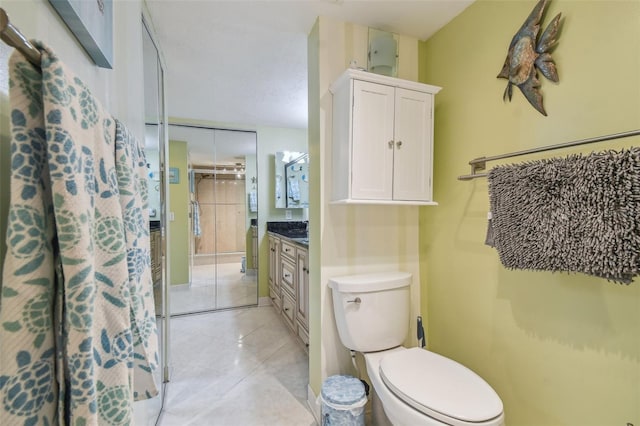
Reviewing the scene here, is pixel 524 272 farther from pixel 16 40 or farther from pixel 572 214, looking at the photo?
pixel 16 40

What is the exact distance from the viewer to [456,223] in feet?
5.03

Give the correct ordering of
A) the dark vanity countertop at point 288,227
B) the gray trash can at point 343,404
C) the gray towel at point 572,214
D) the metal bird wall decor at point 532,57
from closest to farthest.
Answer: the gray towel at point 572,214 < the metal bird wall decor at point 532,57 < the gray trash can at point 343,404 < the dark vanity countertop at point 288,227

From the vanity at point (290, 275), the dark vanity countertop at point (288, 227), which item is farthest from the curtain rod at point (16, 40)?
the dark vanity countertop at point (288, 227)

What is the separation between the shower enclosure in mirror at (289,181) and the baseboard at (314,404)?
2173 mm

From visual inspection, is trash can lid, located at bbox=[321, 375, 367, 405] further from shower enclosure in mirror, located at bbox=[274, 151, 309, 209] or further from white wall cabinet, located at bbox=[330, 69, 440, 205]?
shower enclosure in mirror, located at bbox=[274, 151, 309, 209]

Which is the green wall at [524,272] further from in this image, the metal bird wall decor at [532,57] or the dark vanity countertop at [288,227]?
the dark vanity countertop at [288,227]

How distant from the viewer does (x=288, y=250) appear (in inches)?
101

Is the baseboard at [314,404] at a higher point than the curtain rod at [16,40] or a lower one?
lower

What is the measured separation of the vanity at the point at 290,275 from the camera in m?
2.19

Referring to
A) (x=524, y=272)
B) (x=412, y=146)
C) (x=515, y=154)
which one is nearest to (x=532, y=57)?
(x=515, y=154)

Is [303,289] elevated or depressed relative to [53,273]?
depressed

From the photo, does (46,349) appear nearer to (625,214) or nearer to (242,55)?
(625,214)

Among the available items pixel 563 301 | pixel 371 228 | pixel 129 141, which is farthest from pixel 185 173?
pixel 563 301

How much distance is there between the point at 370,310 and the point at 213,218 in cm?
256
